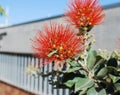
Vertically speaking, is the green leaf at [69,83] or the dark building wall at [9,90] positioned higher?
the green leaf at [69,83]

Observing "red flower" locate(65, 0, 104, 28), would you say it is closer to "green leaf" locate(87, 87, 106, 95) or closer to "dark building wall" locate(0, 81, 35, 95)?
"green leaf" locate(87, 87, 106, 95)

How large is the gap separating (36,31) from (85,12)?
4816 millimetres

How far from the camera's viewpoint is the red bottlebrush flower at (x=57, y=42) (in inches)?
52.3

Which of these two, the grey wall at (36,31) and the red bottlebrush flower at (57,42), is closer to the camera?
the red bottlebrush flower at (57,42)

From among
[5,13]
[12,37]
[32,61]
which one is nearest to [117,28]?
[32,61]

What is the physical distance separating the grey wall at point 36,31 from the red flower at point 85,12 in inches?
10.9

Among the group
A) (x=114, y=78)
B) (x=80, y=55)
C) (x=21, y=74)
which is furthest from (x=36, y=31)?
(x=114, y=78)

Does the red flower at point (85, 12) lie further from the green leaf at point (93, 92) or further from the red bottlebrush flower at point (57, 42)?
the green leaf at point (93, 92)

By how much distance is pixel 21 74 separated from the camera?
8.79m

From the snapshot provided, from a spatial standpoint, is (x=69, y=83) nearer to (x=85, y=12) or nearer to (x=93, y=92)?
(x=93, y=92)

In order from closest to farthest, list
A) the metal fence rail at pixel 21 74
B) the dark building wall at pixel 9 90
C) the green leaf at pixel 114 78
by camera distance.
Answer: the green leaf at pixel 114 78 → the metal fence rail at pixel 21 74 → the dark building wall at pixel 9 90

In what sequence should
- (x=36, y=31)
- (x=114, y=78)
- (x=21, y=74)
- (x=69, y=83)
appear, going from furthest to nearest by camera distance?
1. (x=21, y=74)
2. (x=36, y=31)
3. (x=69, y=83)
4. (x=114, y=78)

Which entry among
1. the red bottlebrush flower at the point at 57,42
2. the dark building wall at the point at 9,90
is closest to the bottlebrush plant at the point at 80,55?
the red bottlebrush flower at the point at 57,42

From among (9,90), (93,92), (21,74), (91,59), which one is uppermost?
(91,59)
